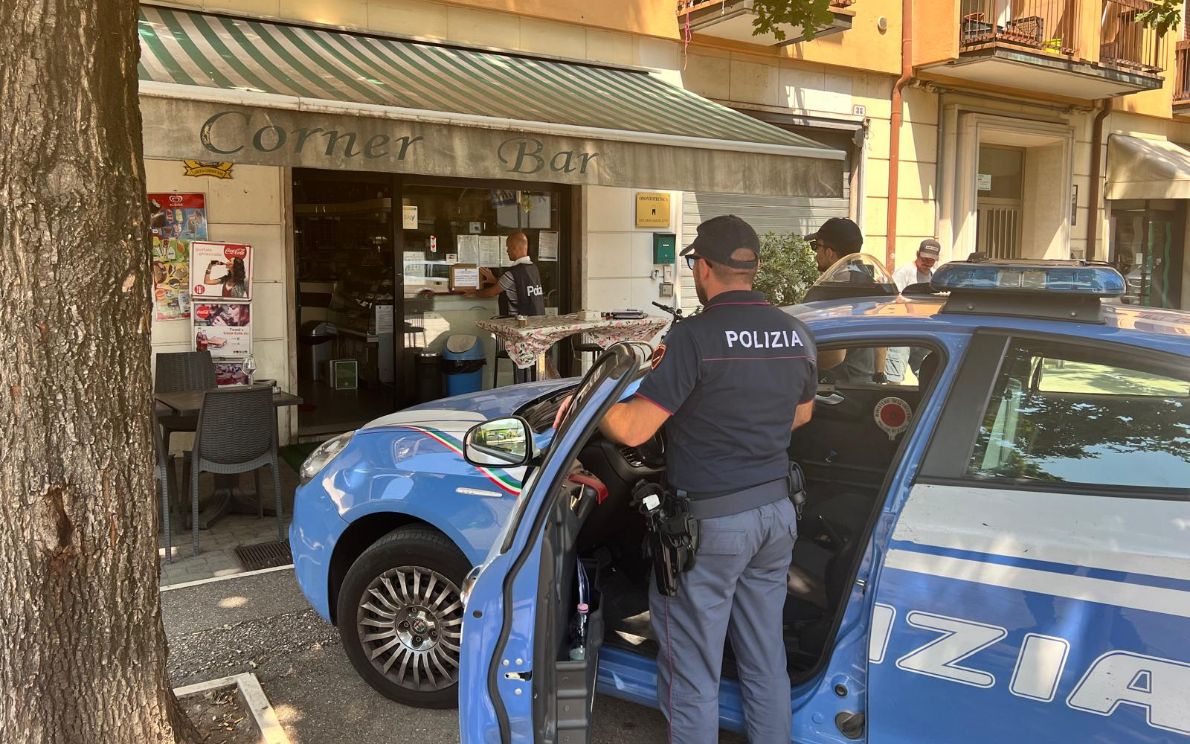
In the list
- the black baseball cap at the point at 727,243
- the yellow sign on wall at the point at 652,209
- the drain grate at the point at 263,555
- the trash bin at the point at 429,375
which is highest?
the yellow sign on wall at the point at 652,209

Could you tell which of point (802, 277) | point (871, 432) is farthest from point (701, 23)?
point (871, 432)

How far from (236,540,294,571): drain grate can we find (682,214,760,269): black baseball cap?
10.6 feet

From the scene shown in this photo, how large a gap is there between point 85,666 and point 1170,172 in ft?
47.7

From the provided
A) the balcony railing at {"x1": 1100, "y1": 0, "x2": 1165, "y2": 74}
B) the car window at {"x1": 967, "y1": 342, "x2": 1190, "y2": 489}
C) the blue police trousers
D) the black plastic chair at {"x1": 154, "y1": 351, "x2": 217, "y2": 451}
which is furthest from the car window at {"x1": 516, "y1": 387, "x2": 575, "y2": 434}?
the balcony railing at {"x1": 1100, "y1": 0, "x2": 1165, "y2": 74}

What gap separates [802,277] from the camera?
9469 millimetres

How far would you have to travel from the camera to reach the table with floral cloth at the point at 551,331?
729 centimetres

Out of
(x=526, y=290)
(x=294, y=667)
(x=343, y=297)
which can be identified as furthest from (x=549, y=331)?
(x=294, y=667)

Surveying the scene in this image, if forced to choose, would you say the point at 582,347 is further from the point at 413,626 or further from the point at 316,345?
the point at 413,626

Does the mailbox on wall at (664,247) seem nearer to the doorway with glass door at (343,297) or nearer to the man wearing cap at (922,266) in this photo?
the man wearing cap at (922,266)

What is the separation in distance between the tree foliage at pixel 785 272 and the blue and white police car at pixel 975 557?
21.2ft

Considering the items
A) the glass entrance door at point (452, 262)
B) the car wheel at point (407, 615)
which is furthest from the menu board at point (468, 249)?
the car wheel at point (407, 615)

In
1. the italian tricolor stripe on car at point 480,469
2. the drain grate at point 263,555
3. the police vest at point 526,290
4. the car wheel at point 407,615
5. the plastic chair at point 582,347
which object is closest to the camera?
the italian tricolor stripe on car at point 480,469

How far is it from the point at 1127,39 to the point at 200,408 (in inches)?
539

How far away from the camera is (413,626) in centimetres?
333
